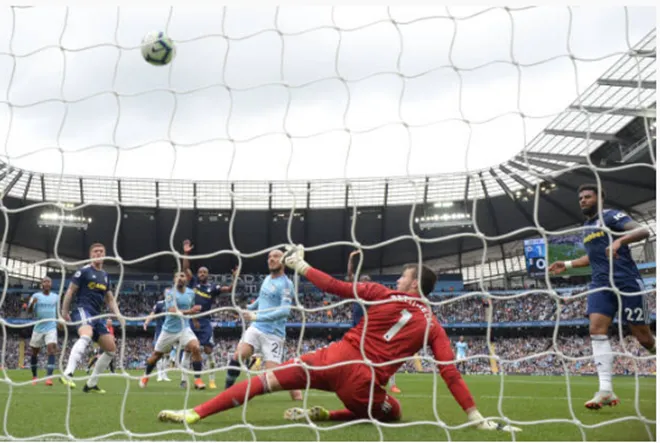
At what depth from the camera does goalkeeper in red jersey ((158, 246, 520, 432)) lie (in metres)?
3.71

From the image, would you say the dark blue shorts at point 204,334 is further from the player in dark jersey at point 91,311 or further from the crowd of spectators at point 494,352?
the crowd of spectators at point 494,352

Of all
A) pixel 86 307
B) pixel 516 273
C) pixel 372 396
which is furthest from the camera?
pixel 516 273

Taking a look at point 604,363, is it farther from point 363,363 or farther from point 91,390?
point 91,390

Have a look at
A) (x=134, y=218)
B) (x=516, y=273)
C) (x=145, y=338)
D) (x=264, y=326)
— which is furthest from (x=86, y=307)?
(x=516, y=273)

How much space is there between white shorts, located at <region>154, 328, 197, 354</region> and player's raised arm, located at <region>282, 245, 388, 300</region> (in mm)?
3990

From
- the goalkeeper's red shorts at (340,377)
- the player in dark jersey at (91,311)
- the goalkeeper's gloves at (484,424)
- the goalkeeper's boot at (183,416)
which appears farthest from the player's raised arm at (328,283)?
the player in dark jersey at (91,311)

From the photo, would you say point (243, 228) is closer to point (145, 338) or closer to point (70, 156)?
point (145, 338)

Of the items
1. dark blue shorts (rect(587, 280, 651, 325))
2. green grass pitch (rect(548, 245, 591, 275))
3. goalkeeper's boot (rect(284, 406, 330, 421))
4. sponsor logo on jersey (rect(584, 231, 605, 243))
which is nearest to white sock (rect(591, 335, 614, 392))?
dark blue shorts (rect(587, 280, 651, 325))

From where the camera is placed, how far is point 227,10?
4461 mm

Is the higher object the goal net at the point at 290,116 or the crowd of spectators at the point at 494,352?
the goal net at the point at 290,116

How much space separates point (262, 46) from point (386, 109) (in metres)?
1.20

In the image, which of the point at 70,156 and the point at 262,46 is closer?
the point at 70,156

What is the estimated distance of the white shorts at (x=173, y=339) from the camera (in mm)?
7254

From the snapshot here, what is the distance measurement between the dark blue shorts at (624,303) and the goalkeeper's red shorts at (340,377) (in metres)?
1.94
